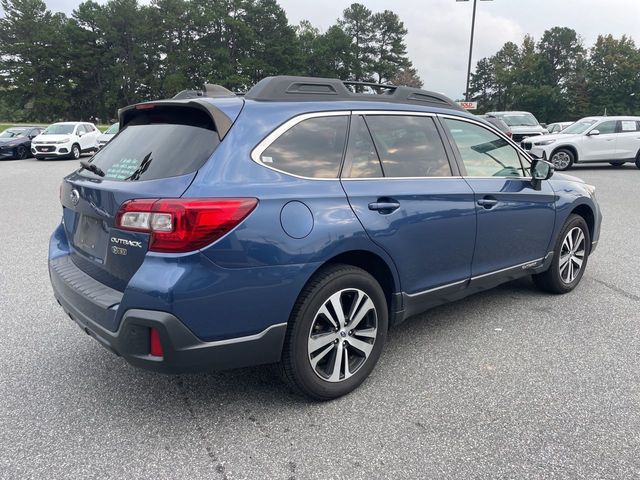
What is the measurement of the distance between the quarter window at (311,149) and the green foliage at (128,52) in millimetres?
68340

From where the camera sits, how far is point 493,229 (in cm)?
383

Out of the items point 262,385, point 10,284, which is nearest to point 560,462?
point 262,385

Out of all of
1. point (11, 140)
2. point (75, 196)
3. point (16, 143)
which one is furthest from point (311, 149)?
point (11, 140)

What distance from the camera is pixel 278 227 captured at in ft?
8.36

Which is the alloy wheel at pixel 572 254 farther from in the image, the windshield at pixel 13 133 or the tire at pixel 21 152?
the windshield at pixel 13 133

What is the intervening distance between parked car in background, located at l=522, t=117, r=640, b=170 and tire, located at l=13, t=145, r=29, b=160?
21.7 meters

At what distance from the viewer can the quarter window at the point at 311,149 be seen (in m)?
2.75

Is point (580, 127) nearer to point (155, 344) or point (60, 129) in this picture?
point (155, 344)

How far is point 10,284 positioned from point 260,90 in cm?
371

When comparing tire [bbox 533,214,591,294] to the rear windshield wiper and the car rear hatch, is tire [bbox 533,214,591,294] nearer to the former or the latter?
the car rear hatch

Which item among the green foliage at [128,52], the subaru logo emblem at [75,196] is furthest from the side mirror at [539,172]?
the green foliage at [128,52]

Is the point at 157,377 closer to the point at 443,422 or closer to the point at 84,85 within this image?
the point at 443,422

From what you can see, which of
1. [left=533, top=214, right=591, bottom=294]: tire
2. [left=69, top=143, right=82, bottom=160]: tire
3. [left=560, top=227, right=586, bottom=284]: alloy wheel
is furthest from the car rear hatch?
[left=69, top=143, right=82, bottom=160]: tire

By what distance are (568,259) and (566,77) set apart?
85.3 meters
